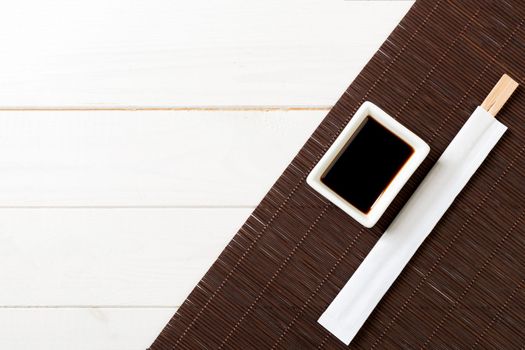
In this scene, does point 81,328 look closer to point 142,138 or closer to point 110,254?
point 110,254

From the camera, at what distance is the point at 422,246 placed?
600 millimetres

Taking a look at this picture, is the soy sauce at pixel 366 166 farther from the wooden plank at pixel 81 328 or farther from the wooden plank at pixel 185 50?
the wooden plank at pixel 81 328

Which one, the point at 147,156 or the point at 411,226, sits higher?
the point at 411,226

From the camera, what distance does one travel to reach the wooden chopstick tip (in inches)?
23.6

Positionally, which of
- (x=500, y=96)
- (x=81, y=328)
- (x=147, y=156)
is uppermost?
(x=500, y=96)

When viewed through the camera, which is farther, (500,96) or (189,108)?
(189,108)

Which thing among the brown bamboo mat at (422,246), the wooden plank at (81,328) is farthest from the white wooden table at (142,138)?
the brown bamboo mat at (422,246)

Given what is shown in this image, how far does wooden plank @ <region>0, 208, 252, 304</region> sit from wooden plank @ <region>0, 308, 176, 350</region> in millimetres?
12

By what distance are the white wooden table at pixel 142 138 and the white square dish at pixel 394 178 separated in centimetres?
19

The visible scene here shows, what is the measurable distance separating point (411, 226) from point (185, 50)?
1.24ft

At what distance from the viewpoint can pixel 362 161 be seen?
613 mm

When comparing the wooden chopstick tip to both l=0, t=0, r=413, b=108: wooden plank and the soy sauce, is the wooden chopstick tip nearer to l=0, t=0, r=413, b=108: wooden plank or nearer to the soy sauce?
the soy sauce

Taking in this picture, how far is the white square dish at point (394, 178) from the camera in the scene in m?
0.57

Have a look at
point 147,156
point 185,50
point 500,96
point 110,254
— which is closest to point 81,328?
point 110,254
